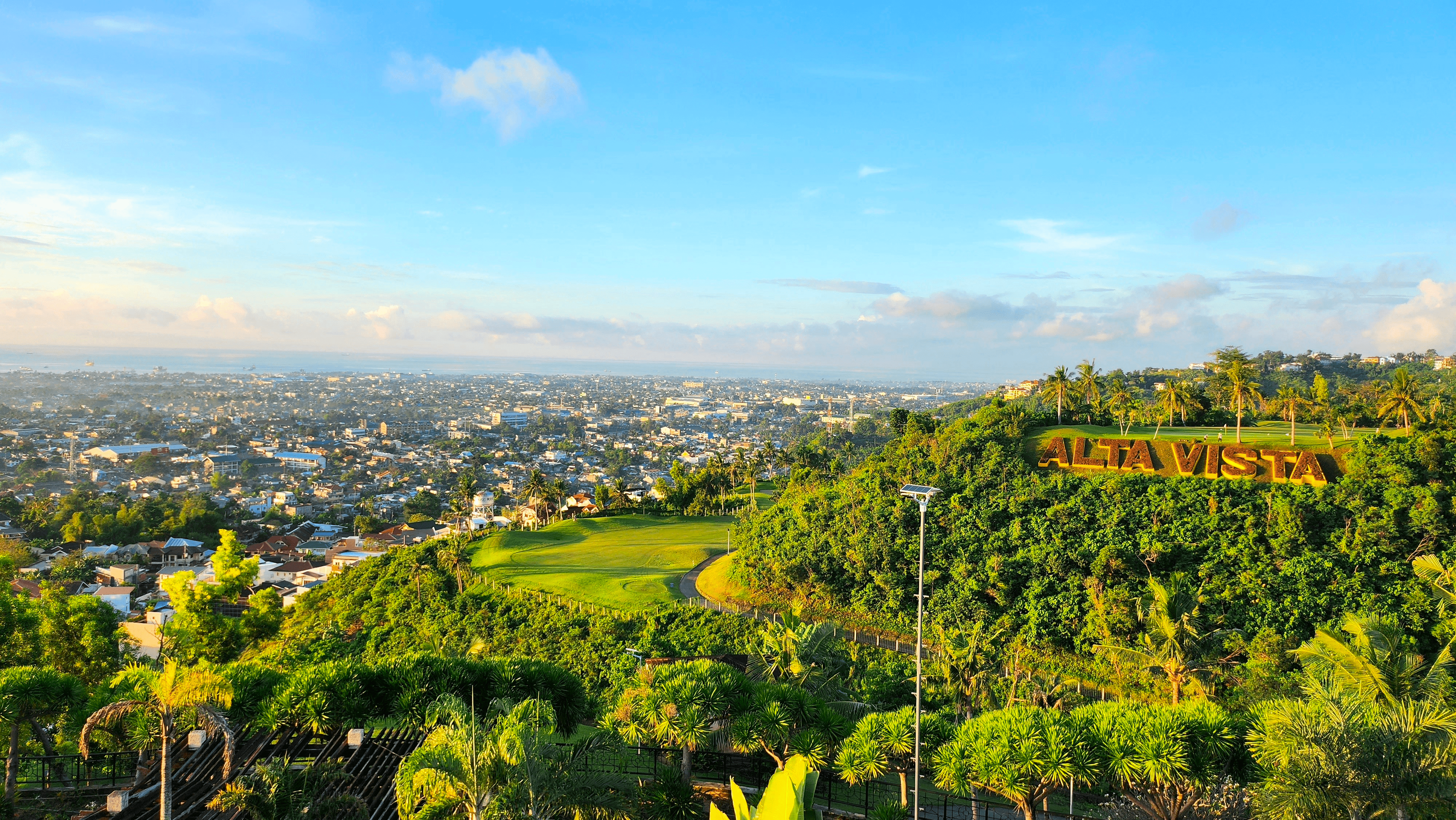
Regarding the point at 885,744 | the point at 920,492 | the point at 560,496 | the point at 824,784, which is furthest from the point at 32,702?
the point at 560,496

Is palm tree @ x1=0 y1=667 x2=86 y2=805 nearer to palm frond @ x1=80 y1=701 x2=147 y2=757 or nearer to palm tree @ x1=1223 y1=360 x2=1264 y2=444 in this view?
palm frond @ x1=80 y1=701 x2=147 y2=757

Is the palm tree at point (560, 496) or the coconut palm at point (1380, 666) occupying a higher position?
the coconut palm at point (1380, 666)

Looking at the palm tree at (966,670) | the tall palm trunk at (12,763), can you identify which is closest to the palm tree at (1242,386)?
the palm tree at (966,670)

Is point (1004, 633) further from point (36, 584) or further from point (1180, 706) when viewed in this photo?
point (36, 584)

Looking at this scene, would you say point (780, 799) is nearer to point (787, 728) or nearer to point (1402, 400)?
point (787, 728)

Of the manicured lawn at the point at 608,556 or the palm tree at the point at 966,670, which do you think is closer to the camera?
the palm tree at the point at 966,670

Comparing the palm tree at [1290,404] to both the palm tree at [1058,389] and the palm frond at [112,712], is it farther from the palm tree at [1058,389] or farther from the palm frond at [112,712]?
the palm frond at [112,712]
